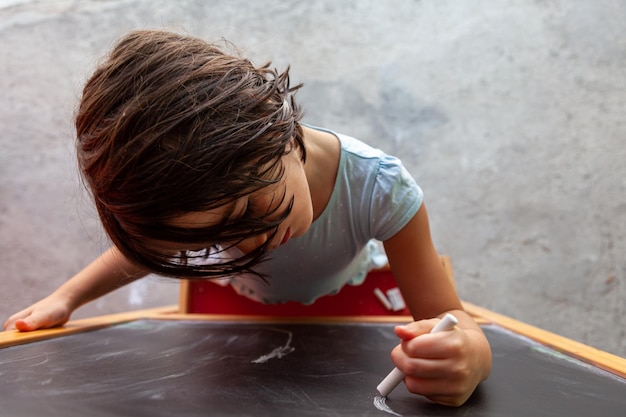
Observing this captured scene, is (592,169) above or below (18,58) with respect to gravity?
below

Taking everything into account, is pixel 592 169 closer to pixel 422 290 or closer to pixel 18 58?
pixel 422 290

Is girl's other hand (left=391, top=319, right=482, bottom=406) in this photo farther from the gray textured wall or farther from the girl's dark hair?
the gray textured wall

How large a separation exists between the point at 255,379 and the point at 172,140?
23 cm

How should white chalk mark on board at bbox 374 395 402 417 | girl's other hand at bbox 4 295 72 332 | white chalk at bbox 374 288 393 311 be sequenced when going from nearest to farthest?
white chalk mark on board at bbox 374 395 402 417
girl's other hand at bbox 4 295 72 332
white chalk at bbox 374 288 393 311

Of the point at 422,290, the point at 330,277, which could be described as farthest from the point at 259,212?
the point at 330,277

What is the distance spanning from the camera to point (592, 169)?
62.9 inches

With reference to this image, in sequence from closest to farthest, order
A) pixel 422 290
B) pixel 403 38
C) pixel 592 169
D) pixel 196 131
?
pixel 196 131 < pixel 422 290 < pixel 592 169 < pixel 403 38

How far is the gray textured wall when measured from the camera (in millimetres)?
1575

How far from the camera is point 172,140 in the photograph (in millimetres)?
398

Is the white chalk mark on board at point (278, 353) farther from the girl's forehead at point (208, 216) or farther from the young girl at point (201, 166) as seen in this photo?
the girl's forehead at point (208, 216)

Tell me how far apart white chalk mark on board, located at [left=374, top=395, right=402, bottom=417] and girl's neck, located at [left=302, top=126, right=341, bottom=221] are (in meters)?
0.35

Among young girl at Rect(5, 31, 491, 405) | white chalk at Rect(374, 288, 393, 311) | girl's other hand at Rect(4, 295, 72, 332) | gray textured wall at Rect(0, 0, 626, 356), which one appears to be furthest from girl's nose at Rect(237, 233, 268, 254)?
gray textured wall at Rect(0, 0, 626, 356)

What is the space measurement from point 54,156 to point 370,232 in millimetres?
1330

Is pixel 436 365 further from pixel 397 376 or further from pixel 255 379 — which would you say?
pixel 255 379
